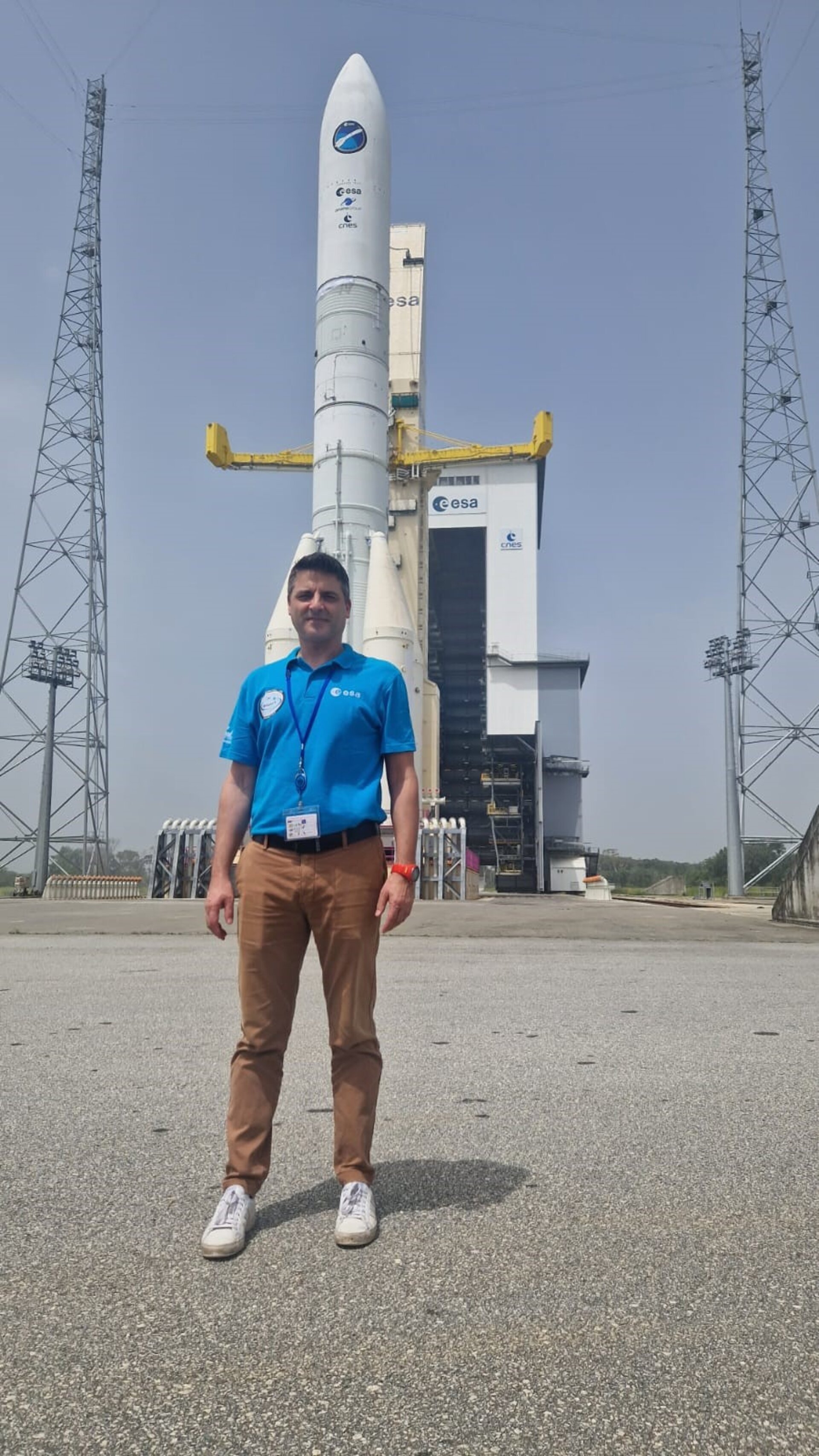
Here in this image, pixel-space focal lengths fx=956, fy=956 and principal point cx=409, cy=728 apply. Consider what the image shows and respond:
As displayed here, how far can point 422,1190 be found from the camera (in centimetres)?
272

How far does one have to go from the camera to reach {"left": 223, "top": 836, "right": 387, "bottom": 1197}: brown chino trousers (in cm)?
267

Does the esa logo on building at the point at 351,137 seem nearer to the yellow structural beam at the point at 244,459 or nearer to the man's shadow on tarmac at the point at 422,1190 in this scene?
the yellow structural beam at the point at 244,459

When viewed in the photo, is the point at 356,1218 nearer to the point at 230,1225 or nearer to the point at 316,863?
the point at 230,1225

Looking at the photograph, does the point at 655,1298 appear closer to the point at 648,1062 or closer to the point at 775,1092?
the point at 775,1092

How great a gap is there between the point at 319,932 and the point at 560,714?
4779 centimetres

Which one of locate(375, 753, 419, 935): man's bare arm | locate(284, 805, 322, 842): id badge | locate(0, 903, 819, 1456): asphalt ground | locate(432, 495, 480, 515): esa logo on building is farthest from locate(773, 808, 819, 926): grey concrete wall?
locate(432, 495, 480, 515): esa logo on building

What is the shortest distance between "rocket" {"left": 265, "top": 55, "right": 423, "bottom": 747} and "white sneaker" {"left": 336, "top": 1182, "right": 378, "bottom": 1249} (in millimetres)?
26391

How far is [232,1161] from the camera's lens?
256cm

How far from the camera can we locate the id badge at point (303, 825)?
2.70 m

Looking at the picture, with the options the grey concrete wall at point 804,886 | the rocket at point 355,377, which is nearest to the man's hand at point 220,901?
the grey concrete wall at point 804,886

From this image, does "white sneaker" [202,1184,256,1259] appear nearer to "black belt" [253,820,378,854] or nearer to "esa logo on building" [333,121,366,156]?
"black belt" [253,820,378,854]

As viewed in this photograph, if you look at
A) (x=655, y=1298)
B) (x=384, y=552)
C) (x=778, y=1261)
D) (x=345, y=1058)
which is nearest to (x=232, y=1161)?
(x=345, y=1058)

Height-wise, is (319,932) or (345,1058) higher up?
(319,932)

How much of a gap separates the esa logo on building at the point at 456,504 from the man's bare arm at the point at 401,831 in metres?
46.8
